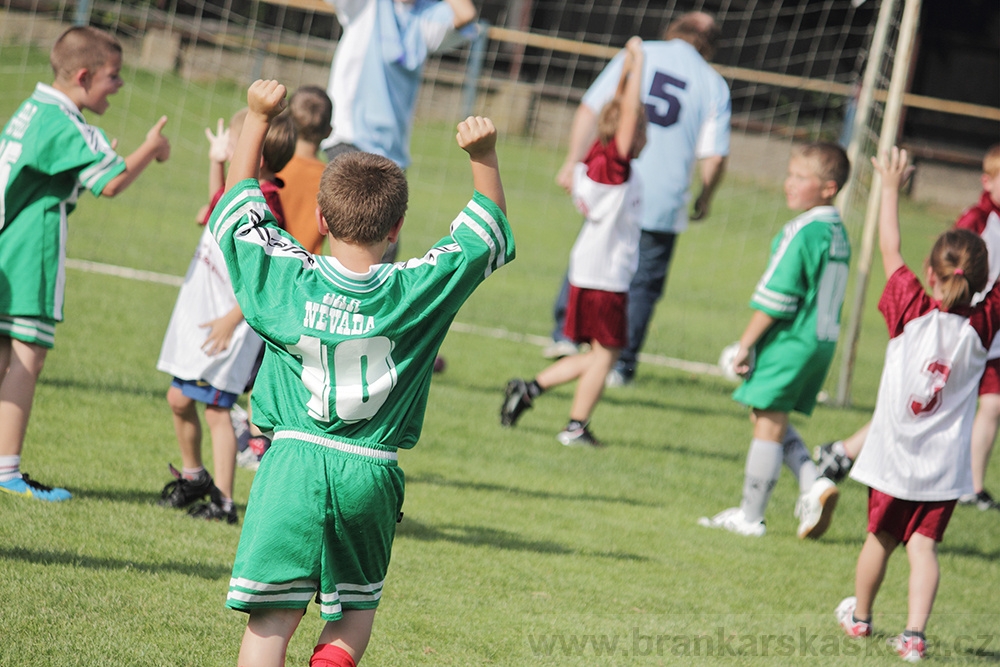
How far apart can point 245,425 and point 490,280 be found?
6288 millimetres

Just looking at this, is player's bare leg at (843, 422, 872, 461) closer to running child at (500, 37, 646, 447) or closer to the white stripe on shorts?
running child at (500, 37, 646, 447)

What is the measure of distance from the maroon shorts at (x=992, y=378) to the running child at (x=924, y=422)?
6.13 ft

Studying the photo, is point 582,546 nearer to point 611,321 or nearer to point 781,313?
point 781,313

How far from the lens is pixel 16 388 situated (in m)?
4.13

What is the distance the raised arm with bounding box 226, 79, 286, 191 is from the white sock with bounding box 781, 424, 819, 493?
3.47m

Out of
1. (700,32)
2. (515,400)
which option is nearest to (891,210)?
(515,400)

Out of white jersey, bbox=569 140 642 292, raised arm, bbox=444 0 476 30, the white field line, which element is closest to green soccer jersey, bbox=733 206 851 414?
white jersey, bbox=569 140 642 292

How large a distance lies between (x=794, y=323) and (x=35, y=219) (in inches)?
125

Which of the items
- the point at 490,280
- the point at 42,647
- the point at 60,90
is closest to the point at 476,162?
the point at 42,647

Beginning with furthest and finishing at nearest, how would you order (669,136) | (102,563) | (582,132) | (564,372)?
(669,136)
(582,132)
(564,372)
(102,563)

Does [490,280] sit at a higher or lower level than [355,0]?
lower

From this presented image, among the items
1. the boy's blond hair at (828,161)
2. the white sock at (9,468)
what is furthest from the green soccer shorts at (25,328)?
the boy's blond hair at (828,161)

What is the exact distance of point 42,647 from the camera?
297 centimetres

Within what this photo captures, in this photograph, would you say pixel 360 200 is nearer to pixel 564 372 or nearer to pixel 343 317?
pixel 343 317
